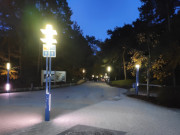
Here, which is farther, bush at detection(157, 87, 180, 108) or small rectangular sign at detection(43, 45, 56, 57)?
bush at detection(157, 87, 180, 108)

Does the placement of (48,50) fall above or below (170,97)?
above

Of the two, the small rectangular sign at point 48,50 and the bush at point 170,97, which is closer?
the small rectangular sign at point 48,50

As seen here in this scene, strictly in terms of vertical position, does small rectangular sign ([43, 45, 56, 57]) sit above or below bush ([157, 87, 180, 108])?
above

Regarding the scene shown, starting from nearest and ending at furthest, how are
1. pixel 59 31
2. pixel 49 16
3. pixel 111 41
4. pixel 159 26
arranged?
pixel 159 26, pixel 49 16, pixel 59 31, pixel 111 41

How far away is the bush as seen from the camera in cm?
1083

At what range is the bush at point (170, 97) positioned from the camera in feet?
35.5

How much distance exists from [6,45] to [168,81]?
2332cm

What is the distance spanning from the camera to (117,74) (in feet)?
145

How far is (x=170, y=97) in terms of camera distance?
11.0 meters

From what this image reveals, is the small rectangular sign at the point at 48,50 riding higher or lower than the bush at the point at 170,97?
higher

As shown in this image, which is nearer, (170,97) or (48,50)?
(48,50)

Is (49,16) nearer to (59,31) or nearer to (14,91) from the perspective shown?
(59,31)

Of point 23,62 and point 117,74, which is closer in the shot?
point 23,62

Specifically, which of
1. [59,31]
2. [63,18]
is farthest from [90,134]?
[63,18]
